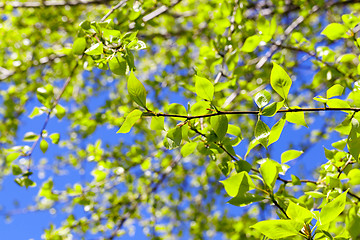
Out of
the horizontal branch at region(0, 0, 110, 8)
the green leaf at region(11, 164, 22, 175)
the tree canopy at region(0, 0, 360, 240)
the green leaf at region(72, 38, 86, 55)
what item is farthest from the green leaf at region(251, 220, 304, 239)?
the horizontal branch at region(0, 0, 110, 8)

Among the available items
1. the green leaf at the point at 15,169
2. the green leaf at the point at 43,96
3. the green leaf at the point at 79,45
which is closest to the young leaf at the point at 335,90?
the green leaf at the point at 79,45

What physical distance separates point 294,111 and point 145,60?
3.23m

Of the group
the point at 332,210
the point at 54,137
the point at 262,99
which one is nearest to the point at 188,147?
the point at 262,99

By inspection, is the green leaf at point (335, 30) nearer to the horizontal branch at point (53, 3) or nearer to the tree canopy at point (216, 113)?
the tree canopy at point (216, 113)

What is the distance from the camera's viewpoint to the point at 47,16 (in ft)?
7.36

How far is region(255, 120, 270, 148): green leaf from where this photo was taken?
0.64 metres

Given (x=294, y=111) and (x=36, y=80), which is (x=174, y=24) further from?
(x=294, y=111)

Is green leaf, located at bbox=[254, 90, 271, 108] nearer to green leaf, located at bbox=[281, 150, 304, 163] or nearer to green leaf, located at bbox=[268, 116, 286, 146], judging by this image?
green leaf, located at bbox=[268, 116, 286, 146]

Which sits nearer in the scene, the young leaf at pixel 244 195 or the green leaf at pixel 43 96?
the young leaf at pixel 244 195

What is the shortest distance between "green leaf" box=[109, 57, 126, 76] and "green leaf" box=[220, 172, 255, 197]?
1.26ft

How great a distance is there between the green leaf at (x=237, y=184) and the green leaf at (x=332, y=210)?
162mm

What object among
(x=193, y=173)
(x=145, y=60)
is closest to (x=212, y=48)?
(x=193, y=173)

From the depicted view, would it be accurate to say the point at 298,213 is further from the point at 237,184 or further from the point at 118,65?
the point at 118,65

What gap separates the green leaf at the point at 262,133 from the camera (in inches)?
25.3
